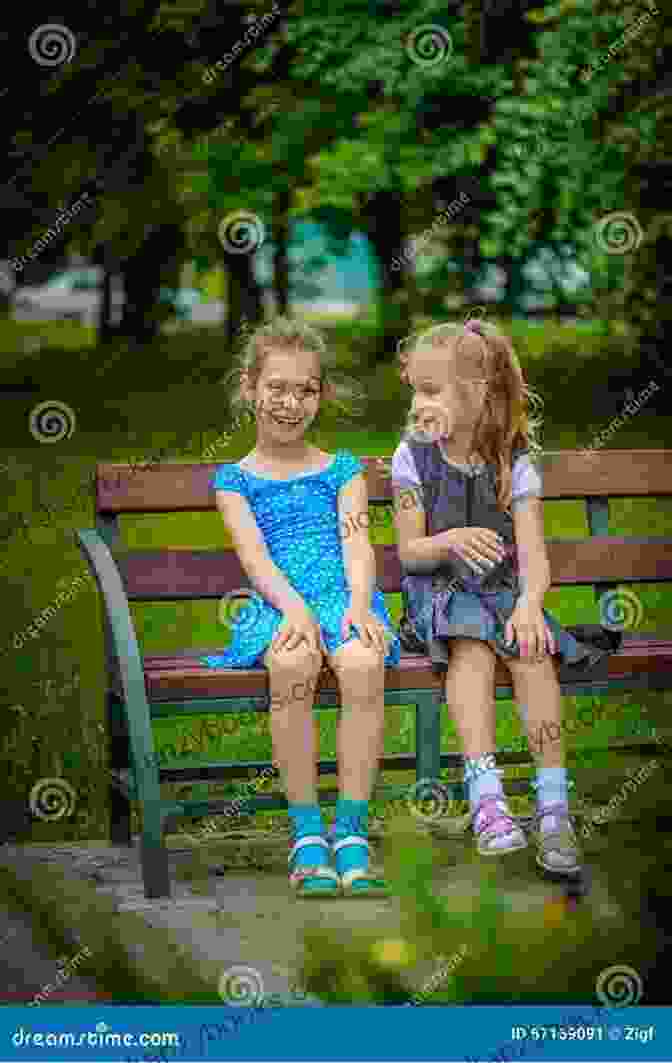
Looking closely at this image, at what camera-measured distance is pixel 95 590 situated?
9594 millimetres

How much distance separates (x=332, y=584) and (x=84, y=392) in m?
15.1

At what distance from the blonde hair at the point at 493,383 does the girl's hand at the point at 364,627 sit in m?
0.53

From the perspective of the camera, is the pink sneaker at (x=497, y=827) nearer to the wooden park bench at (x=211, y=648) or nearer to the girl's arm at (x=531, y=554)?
the wooden park bench at (x=211, y=648)

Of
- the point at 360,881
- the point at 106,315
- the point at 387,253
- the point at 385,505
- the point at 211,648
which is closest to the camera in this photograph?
the point at 360,881

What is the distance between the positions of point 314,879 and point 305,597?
723 millimetres

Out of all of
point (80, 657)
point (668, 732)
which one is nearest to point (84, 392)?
point (80, 657)

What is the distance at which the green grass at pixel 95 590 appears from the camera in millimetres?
6777

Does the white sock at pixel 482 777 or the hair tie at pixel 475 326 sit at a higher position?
the hair tie at pixel 475 326

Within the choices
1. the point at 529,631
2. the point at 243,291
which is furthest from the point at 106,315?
the point at 529,631

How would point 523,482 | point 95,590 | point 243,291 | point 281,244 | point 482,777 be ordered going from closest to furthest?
point 482,777 → point 523,482 → point 95,590 → point 281,244 → point 243,291

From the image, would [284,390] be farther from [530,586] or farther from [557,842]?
[557,842]

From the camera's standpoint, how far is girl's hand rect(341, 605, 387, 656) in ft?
16.7

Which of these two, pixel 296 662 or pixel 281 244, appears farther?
pixel 281 244

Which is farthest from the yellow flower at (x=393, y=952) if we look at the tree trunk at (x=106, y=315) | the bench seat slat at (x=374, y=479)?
the tree trunk at (x=106, y=315)
